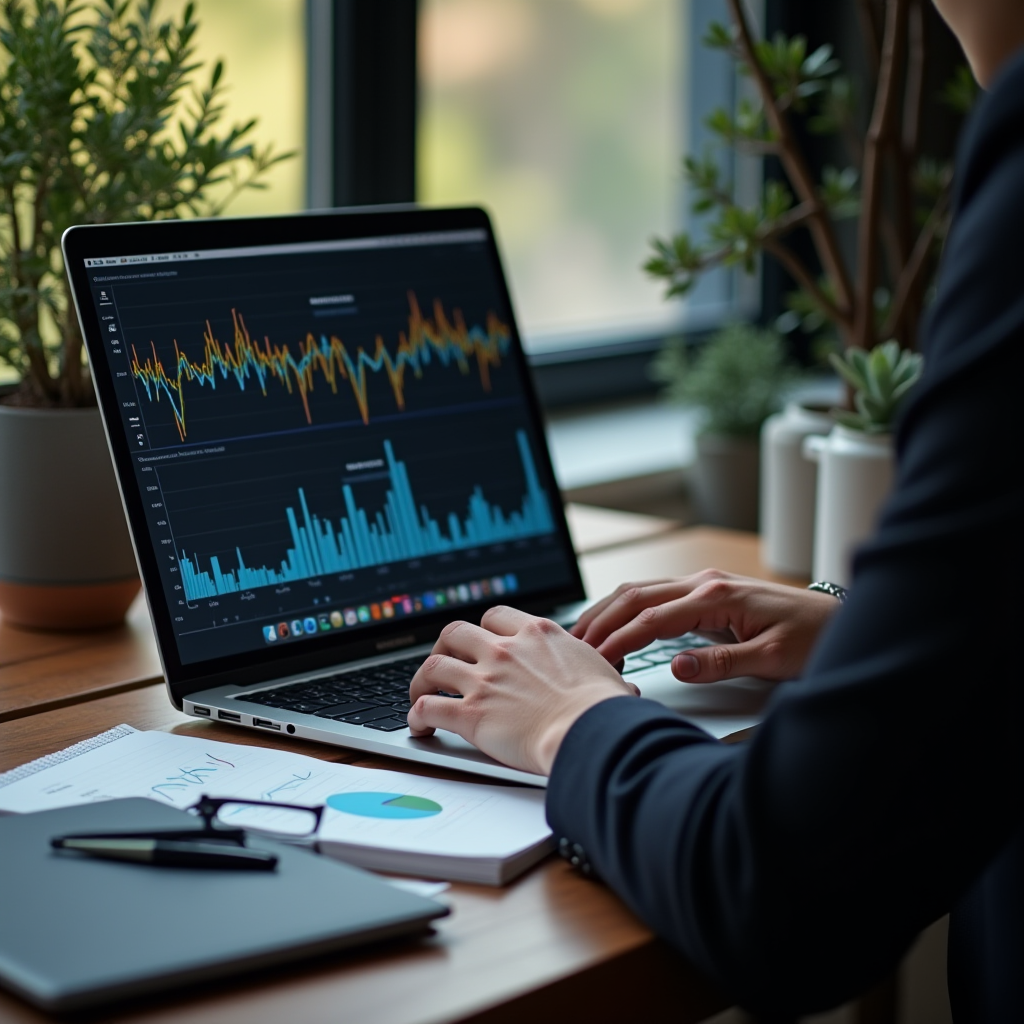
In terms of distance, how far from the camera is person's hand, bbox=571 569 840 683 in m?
0.93

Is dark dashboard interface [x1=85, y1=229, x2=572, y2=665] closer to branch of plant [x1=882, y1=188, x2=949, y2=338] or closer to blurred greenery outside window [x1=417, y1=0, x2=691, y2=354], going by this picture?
branch of plant [x1=882, y1=188, x2=949, y2=338]

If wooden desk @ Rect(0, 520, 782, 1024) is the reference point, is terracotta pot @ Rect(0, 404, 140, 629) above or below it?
above

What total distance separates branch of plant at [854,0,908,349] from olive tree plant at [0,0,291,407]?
691 millimetres

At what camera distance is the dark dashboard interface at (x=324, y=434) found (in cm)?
99

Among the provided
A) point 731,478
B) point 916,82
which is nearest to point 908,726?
point 916,82

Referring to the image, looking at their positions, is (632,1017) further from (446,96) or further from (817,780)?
(446,96)

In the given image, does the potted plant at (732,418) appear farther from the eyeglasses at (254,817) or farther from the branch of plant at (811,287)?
the eyeglasses at (254,817)

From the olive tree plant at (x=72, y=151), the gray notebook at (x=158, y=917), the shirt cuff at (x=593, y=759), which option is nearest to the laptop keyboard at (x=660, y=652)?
the shirt cuff at (x=593, y=759)

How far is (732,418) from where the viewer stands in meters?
2.09

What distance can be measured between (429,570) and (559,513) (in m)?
0.15

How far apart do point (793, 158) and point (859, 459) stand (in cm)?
41

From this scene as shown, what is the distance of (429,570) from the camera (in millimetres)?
1130

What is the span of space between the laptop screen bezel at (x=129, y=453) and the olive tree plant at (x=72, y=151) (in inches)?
4.0

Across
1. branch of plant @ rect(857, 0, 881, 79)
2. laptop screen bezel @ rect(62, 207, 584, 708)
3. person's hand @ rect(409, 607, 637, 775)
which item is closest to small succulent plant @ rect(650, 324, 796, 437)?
branch of plant @ rect(857, 0, 881, 79)
